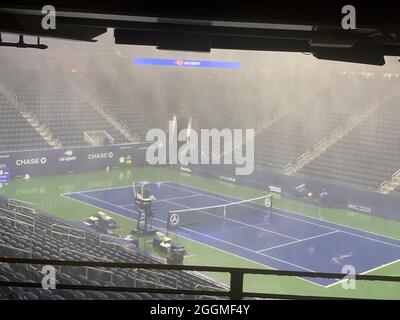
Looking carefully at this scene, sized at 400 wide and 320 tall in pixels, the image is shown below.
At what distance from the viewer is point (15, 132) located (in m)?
13.8

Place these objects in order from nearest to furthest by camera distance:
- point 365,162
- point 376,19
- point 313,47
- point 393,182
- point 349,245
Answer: point 376,19 → point 313,47 → point 349,245 → point 393,182 → point 365,162

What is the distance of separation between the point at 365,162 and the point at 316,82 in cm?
296

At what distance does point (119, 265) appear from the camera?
217 centimetres

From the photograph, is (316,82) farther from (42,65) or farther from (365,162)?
(42,65)

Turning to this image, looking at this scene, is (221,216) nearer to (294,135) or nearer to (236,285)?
(294,135)

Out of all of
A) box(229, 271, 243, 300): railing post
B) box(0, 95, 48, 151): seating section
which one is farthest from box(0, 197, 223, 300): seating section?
box(0, 95, 48, 151): seating section

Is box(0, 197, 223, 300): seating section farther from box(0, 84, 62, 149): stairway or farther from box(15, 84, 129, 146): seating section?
box(15, 84, 129, 146): seating section

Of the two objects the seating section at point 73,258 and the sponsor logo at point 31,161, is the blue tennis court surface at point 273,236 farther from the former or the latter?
the sponsor logo at point 31,161

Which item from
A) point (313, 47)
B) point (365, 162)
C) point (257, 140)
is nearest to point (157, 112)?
point (257, 140)

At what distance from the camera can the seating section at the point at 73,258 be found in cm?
501

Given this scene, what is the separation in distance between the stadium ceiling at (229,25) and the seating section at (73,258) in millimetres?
2571

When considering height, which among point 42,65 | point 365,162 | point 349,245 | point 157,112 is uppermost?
point 42,65

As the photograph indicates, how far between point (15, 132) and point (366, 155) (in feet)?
28.1

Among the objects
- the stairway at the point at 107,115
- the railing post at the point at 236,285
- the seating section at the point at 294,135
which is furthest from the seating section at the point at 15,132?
the railing post at the point at 236,285
